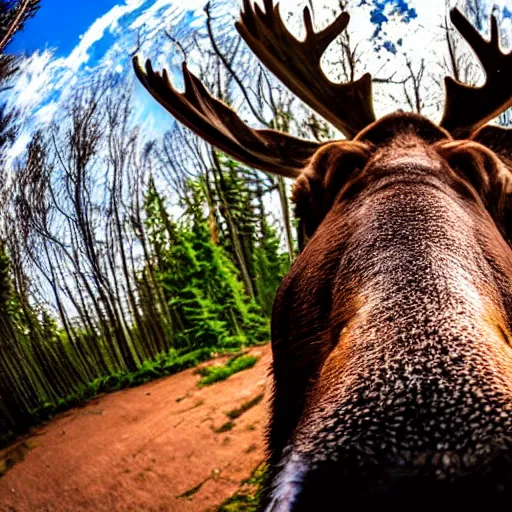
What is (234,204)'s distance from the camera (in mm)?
14828

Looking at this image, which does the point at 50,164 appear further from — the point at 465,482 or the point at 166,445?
the point at 465,482

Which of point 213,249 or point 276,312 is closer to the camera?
point 276,312

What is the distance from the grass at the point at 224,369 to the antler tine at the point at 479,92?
6.43m

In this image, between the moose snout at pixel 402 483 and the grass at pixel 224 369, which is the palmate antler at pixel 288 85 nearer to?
Answer: the moose snout at pixel 402 483

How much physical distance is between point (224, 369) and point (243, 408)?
233 cm

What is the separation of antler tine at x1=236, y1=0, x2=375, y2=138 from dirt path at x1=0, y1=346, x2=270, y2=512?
3800 mm

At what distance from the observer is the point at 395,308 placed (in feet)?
3.77

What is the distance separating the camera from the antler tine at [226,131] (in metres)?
3.21

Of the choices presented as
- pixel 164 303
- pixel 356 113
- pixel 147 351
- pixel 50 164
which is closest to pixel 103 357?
pixel 147 351

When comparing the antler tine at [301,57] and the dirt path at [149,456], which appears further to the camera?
the dirt path at [149,456]

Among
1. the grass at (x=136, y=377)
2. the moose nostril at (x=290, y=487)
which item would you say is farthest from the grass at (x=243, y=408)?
the moose nostril at (x=290, y=487)

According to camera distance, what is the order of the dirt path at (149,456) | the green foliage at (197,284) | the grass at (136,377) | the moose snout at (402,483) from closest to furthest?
the moose snout at (402,483)
the dirt path at (149,456)
the grass at (136,377)
the green foliage at (197,284)

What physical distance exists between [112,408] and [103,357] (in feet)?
9.71

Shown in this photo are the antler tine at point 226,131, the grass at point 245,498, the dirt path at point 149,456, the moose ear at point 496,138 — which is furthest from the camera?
the dirt path at point 149,456
